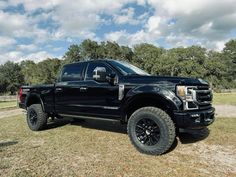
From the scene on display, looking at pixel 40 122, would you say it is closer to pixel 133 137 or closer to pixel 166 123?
pixel 133 137

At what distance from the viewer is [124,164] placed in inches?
180

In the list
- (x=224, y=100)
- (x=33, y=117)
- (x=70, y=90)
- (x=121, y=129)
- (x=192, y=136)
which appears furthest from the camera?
(x=224, y=100)

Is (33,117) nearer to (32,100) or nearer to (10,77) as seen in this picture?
(32,100)

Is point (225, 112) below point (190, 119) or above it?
below

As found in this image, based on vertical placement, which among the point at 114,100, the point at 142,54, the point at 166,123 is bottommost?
the point at 166,123

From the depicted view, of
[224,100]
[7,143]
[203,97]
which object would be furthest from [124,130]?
[224,100]

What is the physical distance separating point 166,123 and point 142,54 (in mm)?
78241

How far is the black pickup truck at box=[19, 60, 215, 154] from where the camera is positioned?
4.93 meters

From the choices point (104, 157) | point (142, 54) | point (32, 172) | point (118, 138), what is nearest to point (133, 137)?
point (104, 157)

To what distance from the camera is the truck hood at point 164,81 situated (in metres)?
5.00

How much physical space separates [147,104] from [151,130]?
636 mm

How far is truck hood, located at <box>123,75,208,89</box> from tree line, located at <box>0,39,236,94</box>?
61.5 metres

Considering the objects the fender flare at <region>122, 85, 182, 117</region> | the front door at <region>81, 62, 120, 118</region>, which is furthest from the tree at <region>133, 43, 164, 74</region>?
the fender flare at <region>122, 85, 182, 117</region>

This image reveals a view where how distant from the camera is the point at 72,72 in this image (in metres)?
7.16
